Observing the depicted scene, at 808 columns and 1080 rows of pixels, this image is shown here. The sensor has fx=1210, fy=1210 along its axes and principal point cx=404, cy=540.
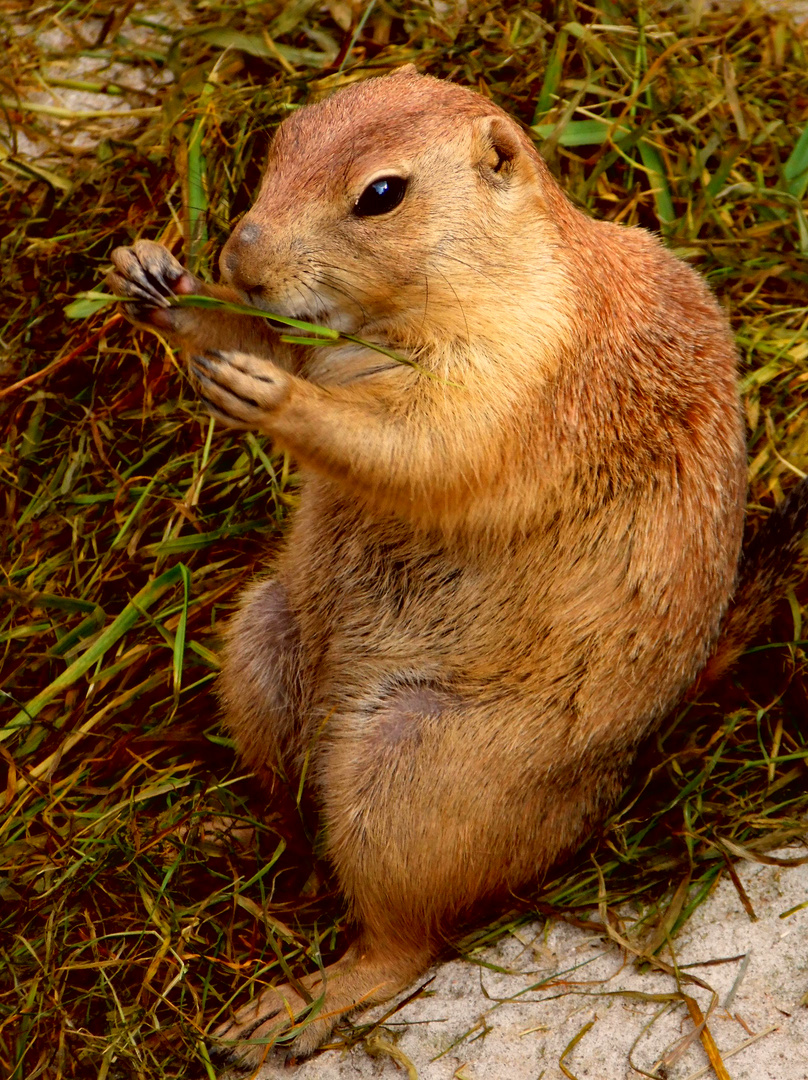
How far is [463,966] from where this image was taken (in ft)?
11.5

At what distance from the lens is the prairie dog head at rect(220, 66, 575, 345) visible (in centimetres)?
295

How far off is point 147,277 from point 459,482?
1.05 meters

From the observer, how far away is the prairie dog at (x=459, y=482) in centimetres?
301

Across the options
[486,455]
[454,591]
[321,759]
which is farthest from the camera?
[321,759]

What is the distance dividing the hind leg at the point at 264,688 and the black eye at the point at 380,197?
1.40 m

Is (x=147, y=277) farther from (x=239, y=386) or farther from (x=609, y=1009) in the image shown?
(x=609, y=1009)

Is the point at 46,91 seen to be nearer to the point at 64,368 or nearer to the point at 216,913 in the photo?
the point at 64,368

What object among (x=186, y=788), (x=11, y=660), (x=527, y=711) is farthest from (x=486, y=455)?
(x=11, y=660)

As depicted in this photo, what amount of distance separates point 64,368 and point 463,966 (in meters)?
2.66

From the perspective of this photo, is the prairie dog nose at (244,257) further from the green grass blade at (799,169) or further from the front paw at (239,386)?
the green grass blade at (799,169)

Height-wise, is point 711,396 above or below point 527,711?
above

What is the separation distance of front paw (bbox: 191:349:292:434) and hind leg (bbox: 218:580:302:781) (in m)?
1.09

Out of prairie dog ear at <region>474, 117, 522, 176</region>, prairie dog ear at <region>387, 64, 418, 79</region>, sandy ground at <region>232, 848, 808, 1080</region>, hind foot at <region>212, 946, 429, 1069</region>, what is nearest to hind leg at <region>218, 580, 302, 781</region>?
hind foot at <region>212, 946, 429, 1069</region>

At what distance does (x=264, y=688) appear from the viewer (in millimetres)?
3824
